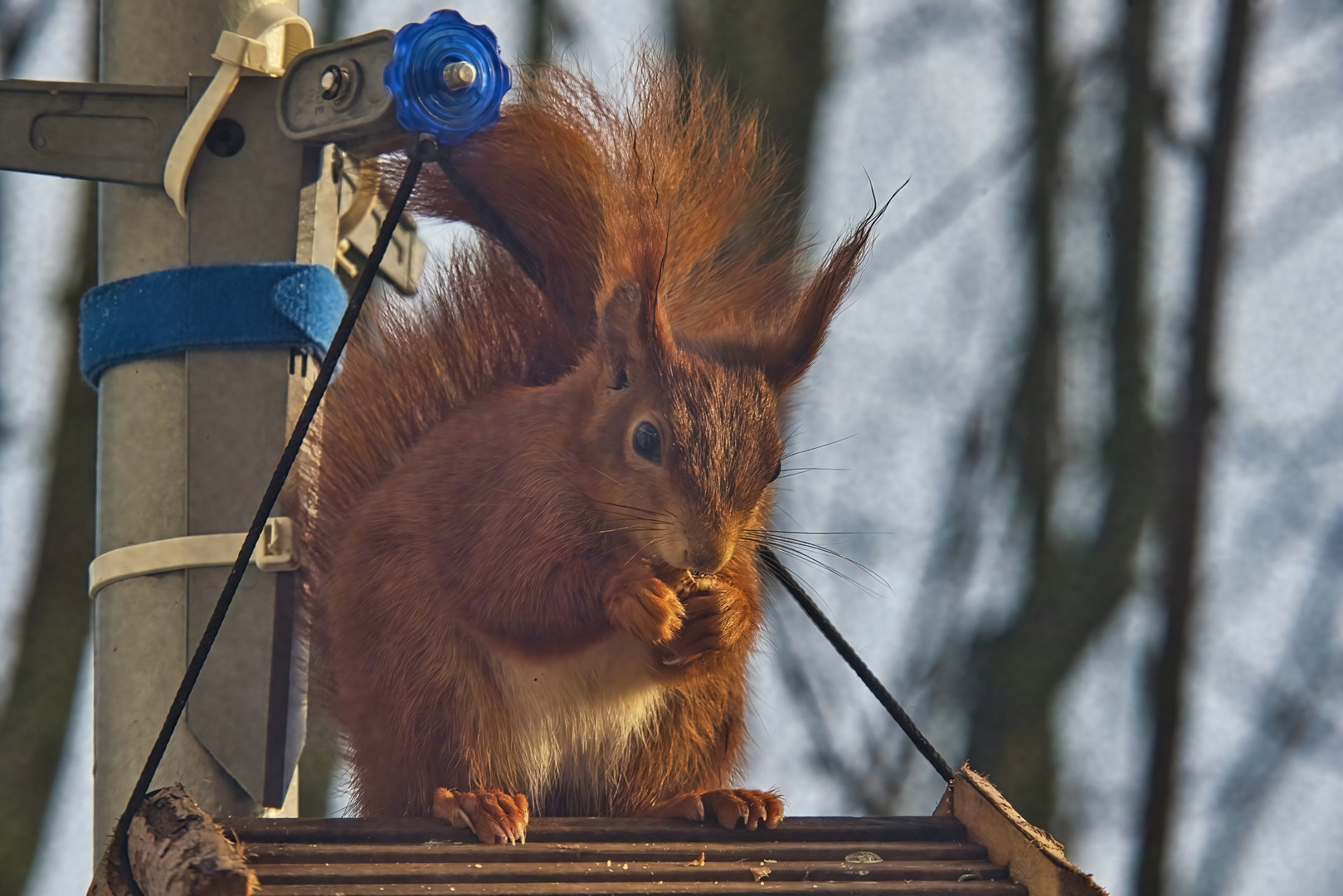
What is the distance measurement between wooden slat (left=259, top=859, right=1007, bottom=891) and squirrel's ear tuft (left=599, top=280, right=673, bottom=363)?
42 centimetres

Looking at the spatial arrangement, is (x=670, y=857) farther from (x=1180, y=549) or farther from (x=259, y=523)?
(x=1180, y=549)

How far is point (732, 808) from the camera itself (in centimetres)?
125

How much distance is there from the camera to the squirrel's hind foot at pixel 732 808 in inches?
49.1

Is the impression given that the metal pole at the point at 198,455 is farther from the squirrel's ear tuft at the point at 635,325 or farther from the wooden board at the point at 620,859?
the squirrel's ear tuft at the point at 635,325

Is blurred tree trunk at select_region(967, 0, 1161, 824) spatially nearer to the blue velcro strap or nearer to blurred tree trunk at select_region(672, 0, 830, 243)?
blurred tree trunk at select_region(672, 0, 830, 243)

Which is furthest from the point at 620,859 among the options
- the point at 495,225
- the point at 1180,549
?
the point at 1180,549

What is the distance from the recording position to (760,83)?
2777mm

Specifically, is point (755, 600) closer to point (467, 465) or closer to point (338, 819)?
point (467, 465)

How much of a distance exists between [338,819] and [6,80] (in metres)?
0.73

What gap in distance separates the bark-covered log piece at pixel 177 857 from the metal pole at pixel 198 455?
0.19 metres

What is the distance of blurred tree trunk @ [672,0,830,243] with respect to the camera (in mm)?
2736

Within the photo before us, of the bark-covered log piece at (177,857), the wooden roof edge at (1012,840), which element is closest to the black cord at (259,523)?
the bark-covered log piece at (177,857)

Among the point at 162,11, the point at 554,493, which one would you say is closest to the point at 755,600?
the point at 554,493

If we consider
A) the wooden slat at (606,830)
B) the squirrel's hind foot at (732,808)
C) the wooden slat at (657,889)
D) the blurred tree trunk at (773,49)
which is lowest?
the wooden slat at (657,889)
